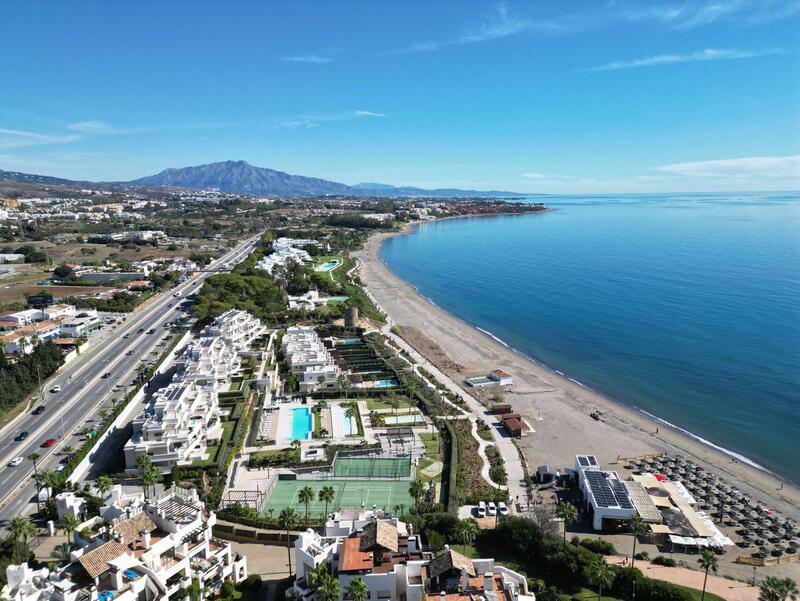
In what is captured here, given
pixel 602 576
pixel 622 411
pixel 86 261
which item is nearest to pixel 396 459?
pixel 602 576

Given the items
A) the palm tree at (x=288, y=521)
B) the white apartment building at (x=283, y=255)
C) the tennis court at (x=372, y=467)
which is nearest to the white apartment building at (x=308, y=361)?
the tennis court at (x=372, y=467)

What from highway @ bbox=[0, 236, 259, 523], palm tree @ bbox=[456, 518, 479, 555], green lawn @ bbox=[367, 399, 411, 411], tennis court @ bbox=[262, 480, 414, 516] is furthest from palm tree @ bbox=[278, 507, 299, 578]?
green lawn @ bbox=[367, 399, 411, 411]

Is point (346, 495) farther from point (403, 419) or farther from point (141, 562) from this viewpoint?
point (141, 562)

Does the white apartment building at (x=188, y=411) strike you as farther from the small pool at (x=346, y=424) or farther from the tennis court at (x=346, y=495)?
the small pool at (x=346, y=424)

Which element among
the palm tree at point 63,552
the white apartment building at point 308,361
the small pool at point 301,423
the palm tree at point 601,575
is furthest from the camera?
the white apartment building at point 308,361

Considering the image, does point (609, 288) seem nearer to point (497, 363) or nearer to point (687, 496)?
point (497, 363)

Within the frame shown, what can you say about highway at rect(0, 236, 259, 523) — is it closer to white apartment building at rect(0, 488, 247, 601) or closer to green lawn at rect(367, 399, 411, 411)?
white apartment building at rect(0, 488, 247, 601)

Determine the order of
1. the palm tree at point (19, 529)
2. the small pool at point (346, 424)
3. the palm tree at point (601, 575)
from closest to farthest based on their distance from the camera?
the palm tree at point (601, 575), the palm tree at point (19, 529), the small pool at point (346, 424)
